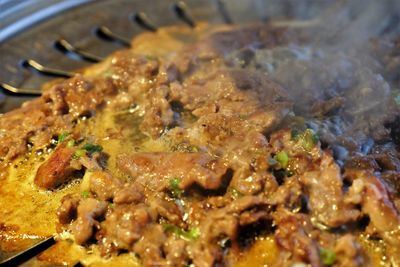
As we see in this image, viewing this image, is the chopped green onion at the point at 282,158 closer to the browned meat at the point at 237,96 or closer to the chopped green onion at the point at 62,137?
the browned meat at the point at 237,96

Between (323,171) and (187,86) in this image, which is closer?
(323,171)

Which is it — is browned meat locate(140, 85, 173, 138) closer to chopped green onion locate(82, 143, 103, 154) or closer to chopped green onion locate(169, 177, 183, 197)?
chopped green onion locate(82, 143, 103, 154)

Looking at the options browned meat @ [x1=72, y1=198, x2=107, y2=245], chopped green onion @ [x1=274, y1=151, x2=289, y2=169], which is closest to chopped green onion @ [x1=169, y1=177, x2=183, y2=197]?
browned meat @ [x1=72, y1=198, x2=107, y2=245]

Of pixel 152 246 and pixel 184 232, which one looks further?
pixel 184 232

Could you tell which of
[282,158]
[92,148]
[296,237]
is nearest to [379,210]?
[296,237]

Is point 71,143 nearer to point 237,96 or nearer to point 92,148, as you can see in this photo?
point 92,148

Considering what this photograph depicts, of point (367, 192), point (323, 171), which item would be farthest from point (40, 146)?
point (367, 192)

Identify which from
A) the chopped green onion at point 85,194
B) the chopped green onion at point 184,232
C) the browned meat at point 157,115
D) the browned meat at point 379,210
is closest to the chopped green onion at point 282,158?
the browned meat at point 379,210

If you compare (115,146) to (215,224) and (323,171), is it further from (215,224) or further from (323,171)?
(323,171)
